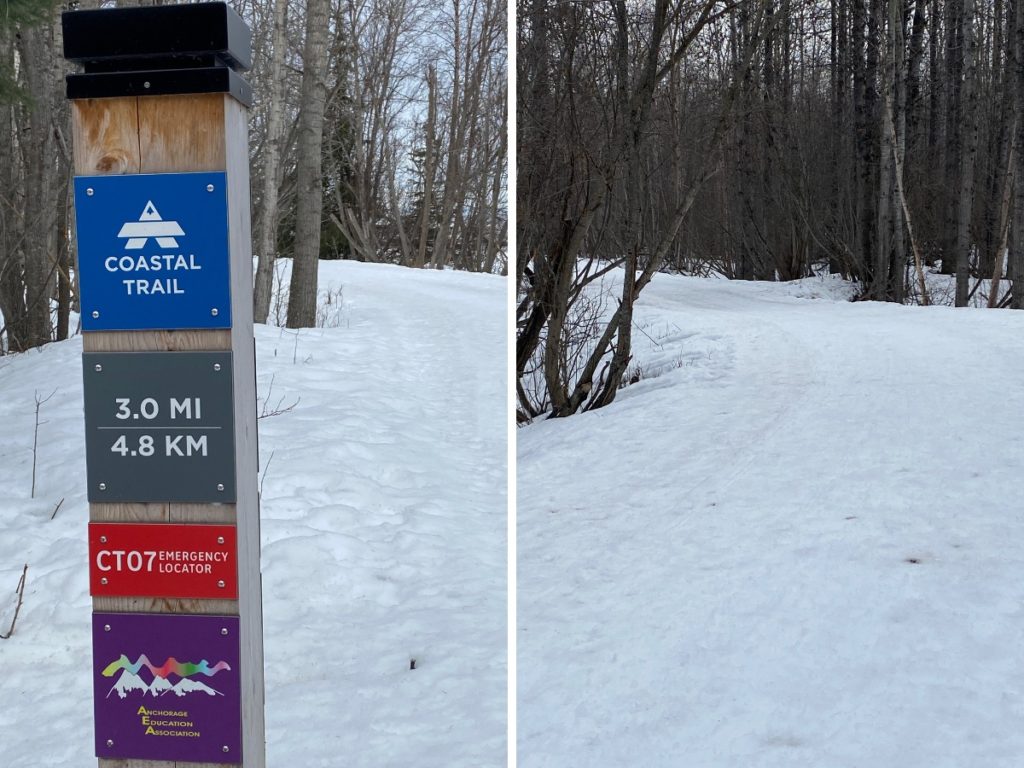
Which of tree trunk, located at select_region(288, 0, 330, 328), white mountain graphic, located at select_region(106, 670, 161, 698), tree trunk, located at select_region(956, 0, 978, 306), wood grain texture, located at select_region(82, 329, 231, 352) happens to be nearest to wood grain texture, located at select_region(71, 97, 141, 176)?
wood grain texture, located at select_region(82, 329, 231, 352)

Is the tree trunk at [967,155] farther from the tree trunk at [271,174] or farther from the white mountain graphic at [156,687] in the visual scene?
the white mountain graphic at [156,687]

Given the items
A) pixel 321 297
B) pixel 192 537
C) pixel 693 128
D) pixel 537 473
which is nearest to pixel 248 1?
pixel 321 297

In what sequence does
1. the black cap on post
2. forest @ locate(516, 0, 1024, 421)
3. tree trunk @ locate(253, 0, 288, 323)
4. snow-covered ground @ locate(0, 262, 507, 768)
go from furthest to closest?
tree trunk @ locate(253, 0, 288, 323)
forest @ locate(516, 0, 1024, 421)
snow-covered ground @ locate(0, 262, 507, 768)
the black cap on post

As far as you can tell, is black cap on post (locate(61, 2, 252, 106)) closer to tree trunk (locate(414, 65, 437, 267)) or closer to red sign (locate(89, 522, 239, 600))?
red sign (locate(89, 522, 239, 600))

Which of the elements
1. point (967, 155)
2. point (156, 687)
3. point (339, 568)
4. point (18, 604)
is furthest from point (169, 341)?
Result: point (967, 155)

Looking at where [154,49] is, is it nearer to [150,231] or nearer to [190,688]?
[150,231]

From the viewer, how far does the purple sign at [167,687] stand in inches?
92.2

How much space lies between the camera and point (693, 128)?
9.88m

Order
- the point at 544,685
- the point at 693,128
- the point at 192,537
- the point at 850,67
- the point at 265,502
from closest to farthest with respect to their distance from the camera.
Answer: the point at 192,537
the point at 544,685
the point at 265,502
the point at 693,128
the point at 850,67

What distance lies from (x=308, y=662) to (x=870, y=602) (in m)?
2.25

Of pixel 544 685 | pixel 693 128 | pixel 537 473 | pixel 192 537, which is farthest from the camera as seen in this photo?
pixel 693 128

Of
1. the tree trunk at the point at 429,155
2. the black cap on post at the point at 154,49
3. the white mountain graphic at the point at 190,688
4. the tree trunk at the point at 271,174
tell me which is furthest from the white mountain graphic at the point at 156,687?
the tree trunk at the point at 429,155

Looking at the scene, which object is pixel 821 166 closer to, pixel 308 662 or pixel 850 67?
pixel 850 67

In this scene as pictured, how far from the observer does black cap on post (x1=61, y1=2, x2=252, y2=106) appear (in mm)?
2238
